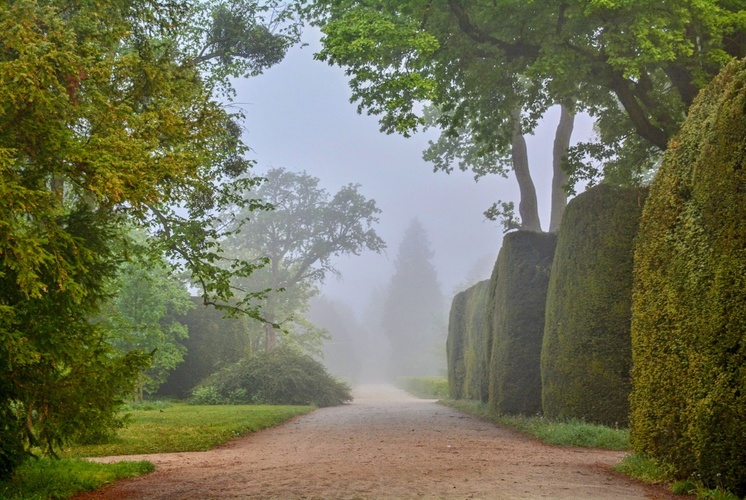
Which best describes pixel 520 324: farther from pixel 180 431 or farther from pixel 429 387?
pixel 429 387

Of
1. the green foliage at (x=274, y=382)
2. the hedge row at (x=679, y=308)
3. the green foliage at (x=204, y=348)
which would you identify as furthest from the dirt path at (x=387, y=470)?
the green foliage at (x=204, y=348)

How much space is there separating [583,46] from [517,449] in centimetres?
894

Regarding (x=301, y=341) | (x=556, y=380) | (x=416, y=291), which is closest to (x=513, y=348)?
(x=556, y=380)

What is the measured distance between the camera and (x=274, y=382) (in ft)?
82.8

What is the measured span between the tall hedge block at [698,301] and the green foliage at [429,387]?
25201 millimetres

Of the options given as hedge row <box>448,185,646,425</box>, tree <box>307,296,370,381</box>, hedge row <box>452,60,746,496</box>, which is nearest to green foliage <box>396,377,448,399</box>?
hedge row <box>448,185,646,425</box>

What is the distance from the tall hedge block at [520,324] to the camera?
17.0 m

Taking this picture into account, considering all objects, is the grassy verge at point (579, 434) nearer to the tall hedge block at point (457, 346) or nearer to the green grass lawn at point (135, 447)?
the green grass lawn at point (135, 447)

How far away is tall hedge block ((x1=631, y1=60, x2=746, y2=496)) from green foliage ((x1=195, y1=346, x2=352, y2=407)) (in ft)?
59.7

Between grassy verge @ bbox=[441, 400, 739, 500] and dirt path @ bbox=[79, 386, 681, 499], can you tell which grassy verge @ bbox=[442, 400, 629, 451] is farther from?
dirt path @ bbox=[79, 386, 681, 499]

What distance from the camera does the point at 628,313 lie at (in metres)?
12.7

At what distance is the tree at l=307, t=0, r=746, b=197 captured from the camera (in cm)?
1244

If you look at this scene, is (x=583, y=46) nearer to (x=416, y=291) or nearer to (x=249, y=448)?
(x=249, y=448)

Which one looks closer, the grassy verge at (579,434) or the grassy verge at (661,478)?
the grassy verge at (661,478)
